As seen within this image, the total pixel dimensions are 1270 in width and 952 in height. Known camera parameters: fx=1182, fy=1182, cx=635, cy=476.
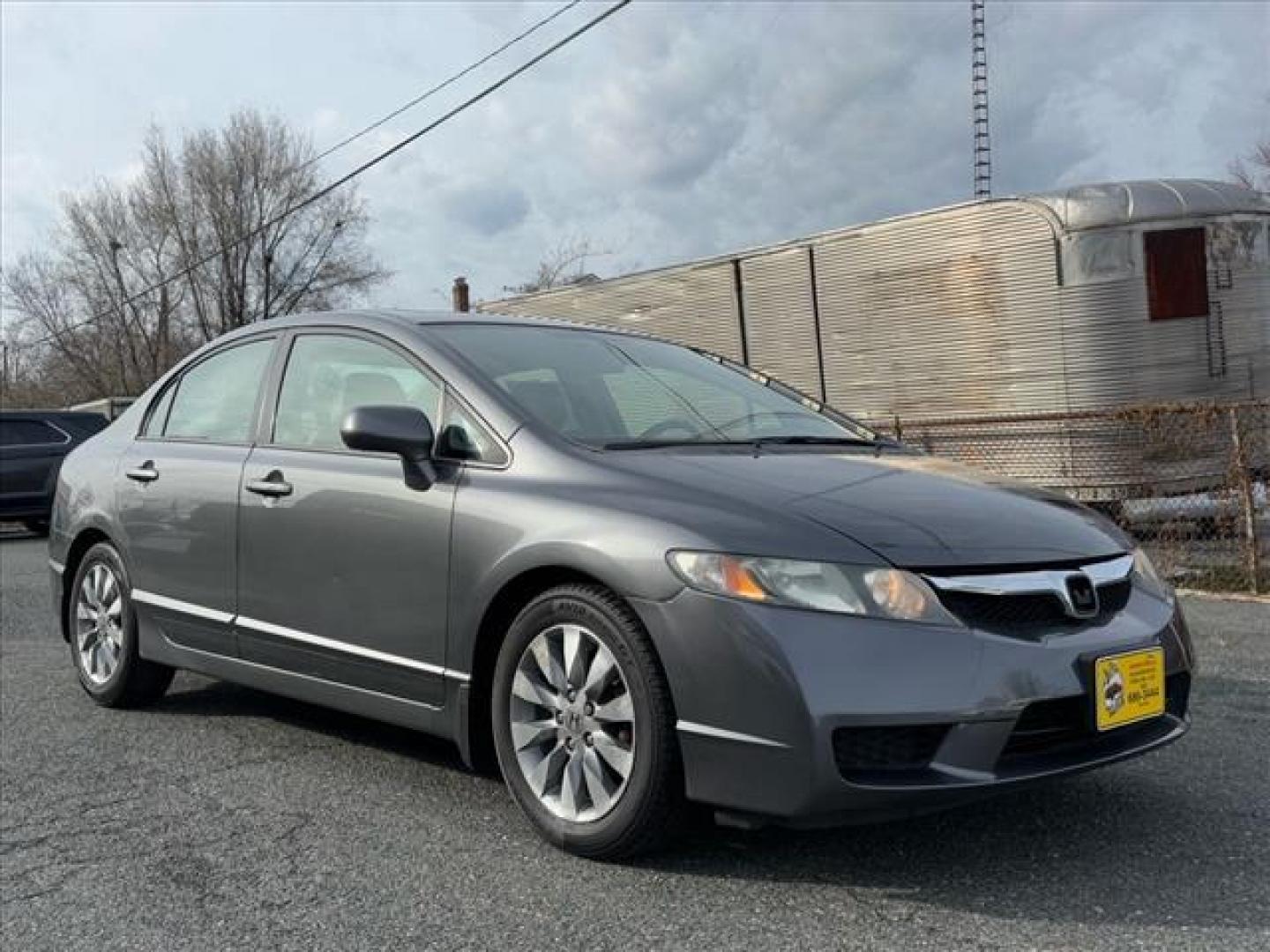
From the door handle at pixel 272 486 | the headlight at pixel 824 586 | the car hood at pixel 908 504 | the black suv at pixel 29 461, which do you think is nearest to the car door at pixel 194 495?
the door handle at pixel 272 486

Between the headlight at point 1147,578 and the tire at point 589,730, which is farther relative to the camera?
the headlight at point 1147,578

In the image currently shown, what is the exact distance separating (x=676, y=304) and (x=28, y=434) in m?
8.77

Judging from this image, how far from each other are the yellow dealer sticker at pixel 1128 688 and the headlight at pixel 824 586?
1.45 feet

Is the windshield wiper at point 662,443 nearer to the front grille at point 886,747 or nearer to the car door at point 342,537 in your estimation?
the car door at point 342,537

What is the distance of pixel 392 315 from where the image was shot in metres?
4.12

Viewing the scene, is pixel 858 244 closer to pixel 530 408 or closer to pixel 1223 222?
pixel 1223 222

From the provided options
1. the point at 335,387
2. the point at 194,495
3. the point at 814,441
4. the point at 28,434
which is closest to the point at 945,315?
the point at 814,441

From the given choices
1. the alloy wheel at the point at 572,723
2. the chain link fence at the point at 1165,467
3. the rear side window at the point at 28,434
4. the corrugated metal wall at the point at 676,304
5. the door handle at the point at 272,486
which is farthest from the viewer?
the rear side window at the point at 28,434

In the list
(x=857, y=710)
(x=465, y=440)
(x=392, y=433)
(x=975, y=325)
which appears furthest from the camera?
(x=975, y=325)

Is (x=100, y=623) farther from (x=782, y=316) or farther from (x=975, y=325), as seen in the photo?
(x=782, y=316)

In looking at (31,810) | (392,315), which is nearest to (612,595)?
(392,315)

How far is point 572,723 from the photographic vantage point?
3117 millimetres

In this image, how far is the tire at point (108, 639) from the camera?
4840 mm

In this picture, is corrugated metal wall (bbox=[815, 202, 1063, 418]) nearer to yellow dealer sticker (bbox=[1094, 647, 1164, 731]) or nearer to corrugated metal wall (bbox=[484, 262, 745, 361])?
corrugated metal wall (bbox=[484, 262, 745, 361])
